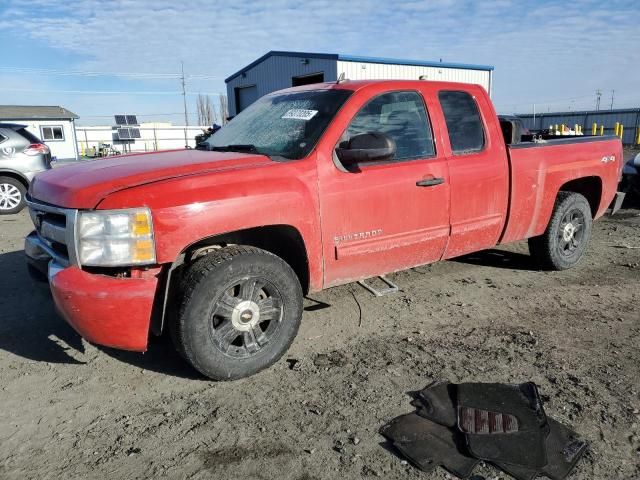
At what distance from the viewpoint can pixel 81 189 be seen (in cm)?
288

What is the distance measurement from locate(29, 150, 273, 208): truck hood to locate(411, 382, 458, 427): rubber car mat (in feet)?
5.75

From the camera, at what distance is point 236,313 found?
3.14m

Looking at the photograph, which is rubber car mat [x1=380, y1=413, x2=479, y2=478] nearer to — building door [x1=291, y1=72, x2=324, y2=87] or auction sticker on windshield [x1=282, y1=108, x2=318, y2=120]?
auction sticker on windshield [x1=282, y1=108, x2=318, y2=120]

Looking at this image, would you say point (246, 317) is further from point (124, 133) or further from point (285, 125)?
point (124, 133)

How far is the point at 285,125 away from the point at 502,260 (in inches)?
133

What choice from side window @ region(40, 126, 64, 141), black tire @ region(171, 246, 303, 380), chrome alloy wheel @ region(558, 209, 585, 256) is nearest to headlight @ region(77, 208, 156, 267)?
black tire @ region(171, 246, 303, 380)

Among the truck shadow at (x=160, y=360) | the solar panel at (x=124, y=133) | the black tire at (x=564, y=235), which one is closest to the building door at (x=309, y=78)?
the black tire at (x=564, y=235)

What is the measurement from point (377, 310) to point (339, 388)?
1367mm

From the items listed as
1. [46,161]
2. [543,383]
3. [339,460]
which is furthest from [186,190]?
[46,161]

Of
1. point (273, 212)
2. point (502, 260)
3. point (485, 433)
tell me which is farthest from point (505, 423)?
point (502, 260)

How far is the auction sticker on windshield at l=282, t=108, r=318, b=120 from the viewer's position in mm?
3723

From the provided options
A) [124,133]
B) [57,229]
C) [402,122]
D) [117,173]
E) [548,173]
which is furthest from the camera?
[124,133]

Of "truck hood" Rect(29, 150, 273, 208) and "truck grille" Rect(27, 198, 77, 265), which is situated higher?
"truck hood" Rect(29, 150, 273, 208)

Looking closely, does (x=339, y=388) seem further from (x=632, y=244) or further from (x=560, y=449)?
(x=632, y=244)
